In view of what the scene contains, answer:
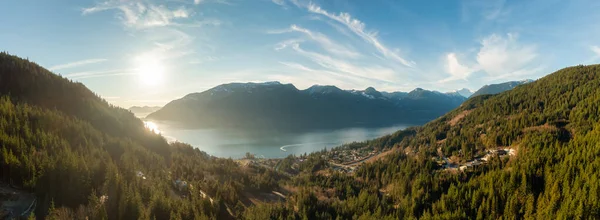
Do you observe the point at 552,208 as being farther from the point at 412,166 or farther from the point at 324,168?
the point at 324,168

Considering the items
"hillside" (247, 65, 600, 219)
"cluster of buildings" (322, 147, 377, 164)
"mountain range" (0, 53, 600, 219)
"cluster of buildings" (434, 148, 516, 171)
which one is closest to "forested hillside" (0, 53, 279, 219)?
"mountain range" (0, 53, 600, 219)

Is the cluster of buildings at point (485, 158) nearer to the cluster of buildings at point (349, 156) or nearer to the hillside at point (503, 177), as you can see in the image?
the hillside at point (503, 177)

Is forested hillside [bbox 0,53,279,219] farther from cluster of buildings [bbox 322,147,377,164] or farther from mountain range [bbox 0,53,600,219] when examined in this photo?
cluster of buildings [bbox 322,147,377,164]

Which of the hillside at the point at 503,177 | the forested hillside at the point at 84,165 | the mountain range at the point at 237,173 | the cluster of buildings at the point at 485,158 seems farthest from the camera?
the cluster of buildings at the point at 485,158

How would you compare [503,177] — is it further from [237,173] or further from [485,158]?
[237,173]

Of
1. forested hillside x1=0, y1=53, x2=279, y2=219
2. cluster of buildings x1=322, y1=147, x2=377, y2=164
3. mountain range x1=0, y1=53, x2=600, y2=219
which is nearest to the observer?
forested hillside x1=0, y1=53, x2=279, y2=219

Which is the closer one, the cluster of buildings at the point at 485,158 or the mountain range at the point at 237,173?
the mountain range at the point at 237,173

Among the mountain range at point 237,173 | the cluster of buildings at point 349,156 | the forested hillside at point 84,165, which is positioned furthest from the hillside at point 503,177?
the cluster of buildings at point 349,156
